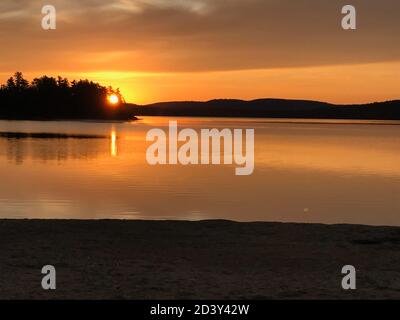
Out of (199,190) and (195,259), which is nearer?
(195,259)

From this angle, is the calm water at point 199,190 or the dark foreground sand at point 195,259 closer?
the dark foreground sand at point 195,259

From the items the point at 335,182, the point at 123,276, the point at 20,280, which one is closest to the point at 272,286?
the point at 123,276

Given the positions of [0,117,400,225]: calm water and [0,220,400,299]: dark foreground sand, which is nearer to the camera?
[0,220,400,299]: dark foreground sand

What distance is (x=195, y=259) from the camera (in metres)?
13.0

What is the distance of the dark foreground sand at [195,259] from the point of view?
1041cm

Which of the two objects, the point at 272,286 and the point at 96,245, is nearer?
the point at 272,286

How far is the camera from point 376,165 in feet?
182

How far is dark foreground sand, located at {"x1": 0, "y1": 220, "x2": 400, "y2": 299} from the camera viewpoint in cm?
1041

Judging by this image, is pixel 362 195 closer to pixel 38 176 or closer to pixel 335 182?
pixel 335 182
